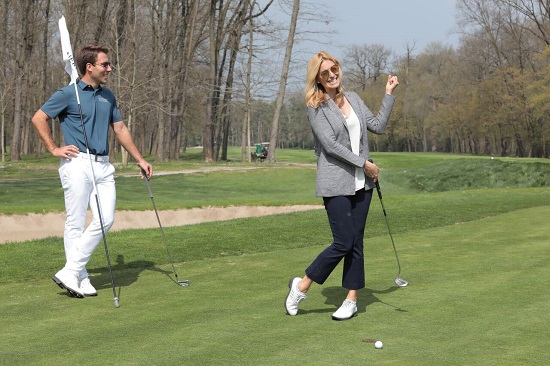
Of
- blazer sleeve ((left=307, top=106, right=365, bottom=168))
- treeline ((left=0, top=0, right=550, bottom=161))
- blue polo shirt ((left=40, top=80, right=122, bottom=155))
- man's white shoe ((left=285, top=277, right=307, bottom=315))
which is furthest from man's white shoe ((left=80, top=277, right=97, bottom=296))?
treeline ((left=0, top=0, right=550, bottom=161))

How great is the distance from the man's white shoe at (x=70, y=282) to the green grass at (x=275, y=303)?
0.40 feet

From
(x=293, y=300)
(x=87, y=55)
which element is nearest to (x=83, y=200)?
(x=87, y=55)

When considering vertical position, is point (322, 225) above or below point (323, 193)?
below

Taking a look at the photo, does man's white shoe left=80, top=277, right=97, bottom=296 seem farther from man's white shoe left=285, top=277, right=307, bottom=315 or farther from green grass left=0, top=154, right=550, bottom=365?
man's white shoe left=285, top=277, right=307, bottom=315

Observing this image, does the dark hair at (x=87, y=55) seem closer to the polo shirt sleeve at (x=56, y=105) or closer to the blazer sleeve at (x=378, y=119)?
the polo shirt sleeve at (x=56, y=105)

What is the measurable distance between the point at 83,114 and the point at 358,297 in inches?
132

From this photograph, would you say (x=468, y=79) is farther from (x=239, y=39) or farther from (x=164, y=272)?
(x=164, y=272)

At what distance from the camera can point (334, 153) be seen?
6.54 meters

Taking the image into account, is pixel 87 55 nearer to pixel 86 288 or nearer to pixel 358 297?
pixel 86 288

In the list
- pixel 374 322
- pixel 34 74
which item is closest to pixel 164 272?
pixel 374 322

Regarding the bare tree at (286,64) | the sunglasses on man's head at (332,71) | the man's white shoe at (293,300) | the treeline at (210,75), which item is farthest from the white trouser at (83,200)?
the bare tree at (286,64)

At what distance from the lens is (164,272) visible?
9367 mm

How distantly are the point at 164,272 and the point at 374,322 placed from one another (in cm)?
381

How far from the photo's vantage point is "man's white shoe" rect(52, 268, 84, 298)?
303 inches
